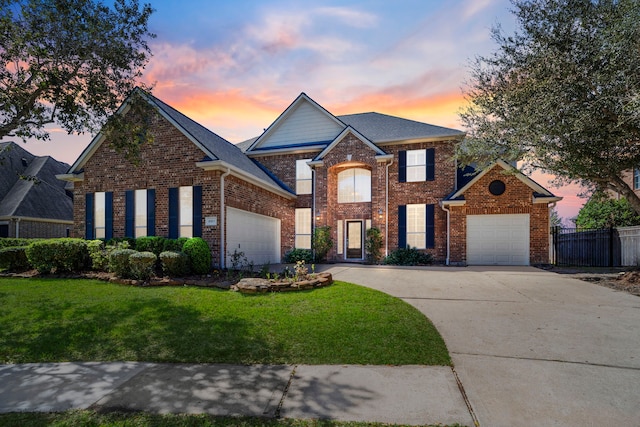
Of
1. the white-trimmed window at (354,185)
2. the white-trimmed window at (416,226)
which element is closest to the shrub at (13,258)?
the white-trimmed window at (354,185)

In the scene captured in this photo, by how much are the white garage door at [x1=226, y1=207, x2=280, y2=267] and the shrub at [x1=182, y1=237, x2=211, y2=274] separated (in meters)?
1.50

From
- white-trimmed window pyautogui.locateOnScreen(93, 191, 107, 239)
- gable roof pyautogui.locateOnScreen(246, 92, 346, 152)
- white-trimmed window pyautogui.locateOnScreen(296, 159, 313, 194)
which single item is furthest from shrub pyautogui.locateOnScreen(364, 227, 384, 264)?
white-trimmed window pyautogui.locateOnScreen(93, 191, 107, 239)

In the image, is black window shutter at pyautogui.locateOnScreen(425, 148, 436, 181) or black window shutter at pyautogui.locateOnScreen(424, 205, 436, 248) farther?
black window shutter at pyautogui.locateOnScreen(425, 148, 436, 181)

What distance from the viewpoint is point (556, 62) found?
9.63 m

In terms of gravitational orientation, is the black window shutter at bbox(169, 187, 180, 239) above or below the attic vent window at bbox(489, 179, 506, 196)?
below

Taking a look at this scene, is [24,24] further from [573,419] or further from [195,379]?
[573,419]

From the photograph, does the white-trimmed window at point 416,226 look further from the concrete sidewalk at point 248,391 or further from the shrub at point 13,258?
the shrub at point 13,258

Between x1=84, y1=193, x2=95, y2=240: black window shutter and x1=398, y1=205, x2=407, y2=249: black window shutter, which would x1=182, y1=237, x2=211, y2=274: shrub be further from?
x1=398, y1=205, x2=407, y2=249: black window shutter

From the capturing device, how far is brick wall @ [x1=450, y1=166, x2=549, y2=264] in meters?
14.5

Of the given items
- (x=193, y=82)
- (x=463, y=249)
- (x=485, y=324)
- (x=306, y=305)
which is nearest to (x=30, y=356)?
(x=306, y=305)

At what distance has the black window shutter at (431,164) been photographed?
1636cm

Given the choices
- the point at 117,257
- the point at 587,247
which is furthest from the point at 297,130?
the point at 587,247

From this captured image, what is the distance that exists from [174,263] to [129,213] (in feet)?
15.0

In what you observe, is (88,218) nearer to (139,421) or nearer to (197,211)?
(197,211)
